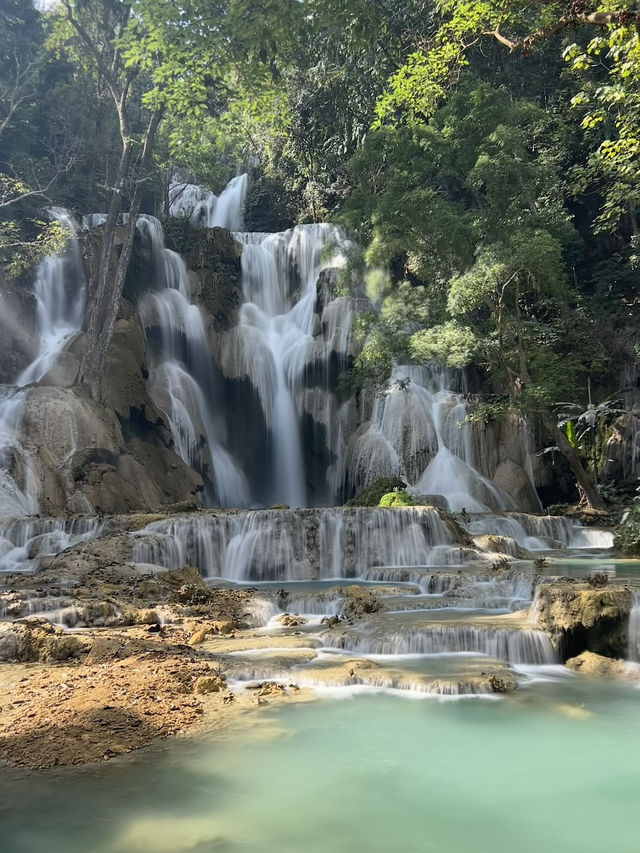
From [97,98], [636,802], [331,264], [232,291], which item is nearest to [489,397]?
[331,264]

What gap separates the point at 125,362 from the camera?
73.4 ft

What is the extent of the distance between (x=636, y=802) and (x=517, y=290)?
16.0 metres

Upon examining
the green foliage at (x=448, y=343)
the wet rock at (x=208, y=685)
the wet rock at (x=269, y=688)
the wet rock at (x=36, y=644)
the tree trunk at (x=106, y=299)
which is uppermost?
the tree trunk at (x=106, y=299)

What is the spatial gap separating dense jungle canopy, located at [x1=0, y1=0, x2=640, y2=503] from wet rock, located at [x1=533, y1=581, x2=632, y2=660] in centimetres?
422

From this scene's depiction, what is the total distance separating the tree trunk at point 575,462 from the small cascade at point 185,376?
1132 cm

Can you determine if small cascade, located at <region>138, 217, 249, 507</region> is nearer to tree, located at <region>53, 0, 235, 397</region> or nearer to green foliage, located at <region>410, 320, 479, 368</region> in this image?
tree, located at <region>53, 0, 235, 397</region>

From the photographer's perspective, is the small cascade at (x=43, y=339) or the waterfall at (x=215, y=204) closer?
the small cascade at (x=43, y=339)

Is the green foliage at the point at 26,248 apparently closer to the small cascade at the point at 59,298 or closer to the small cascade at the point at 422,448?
the small cascade at the point at 59,298

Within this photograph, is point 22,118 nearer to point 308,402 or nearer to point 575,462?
point 308,402

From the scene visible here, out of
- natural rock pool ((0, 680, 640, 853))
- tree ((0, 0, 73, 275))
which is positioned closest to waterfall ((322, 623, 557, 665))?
natural rock pool ((0, 680, 640, 853))

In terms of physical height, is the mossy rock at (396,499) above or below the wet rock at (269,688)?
above

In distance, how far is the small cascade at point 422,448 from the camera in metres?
21.1

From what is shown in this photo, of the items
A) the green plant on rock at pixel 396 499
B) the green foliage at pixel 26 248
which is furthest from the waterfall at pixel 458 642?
the green foliage at pixel 26 248

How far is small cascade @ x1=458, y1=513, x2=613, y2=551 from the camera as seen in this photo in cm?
Result: 1616
